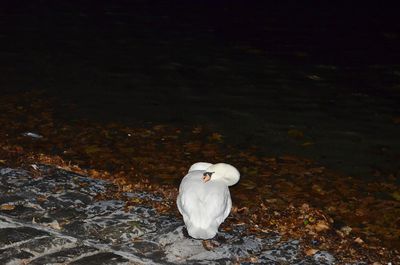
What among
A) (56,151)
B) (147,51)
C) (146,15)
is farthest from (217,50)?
(56,151)

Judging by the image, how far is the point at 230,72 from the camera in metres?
14.8

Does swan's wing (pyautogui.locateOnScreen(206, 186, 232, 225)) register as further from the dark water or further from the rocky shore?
the dark water

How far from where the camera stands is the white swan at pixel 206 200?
595cm

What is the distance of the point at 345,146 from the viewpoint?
401 inches

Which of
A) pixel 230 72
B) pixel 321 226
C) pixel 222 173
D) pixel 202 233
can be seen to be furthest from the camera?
pixel 230 72

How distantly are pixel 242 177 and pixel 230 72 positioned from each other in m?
6.56

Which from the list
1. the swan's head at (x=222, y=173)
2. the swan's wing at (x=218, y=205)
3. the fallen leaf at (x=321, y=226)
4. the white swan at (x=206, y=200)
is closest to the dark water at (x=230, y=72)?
the fallen leaf at (x=321, y=226)

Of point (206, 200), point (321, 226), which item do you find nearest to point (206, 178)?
point (206, 200)

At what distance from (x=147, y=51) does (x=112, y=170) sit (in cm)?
819

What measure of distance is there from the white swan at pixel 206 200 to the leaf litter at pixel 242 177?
489 millimetres

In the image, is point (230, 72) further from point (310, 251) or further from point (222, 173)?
point (310, 251)

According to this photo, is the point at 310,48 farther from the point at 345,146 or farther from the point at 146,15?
the point at 345,146

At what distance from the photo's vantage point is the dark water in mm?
10828

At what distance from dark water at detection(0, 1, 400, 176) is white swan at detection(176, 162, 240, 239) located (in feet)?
10.4
